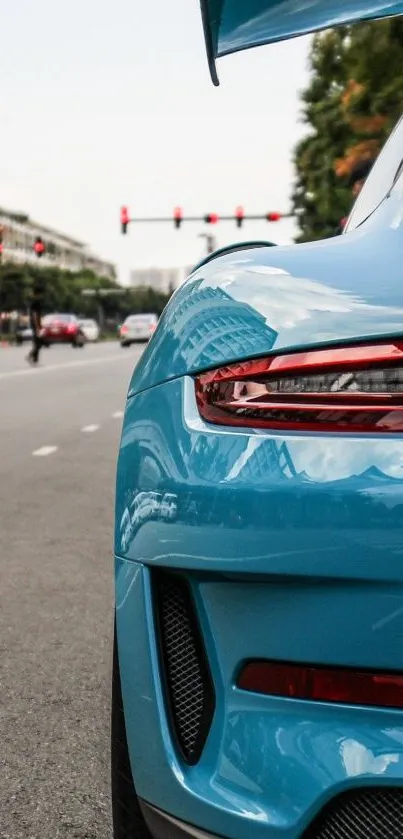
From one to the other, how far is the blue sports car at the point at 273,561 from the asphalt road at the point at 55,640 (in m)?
0.94

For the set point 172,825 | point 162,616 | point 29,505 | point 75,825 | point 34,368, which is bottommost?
point 34,368

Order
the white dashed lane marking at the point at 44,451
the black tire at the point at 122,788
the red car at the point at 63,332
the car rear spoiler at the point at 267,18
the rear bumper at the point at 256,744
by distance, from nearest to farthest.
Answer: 1. the rear bumper at the point at 256,744
2. the black tire at the point at 122,788
3. the car rear spoiler at the point at 267,18
4. the white dashed lane marking at the point at 44,451
5. the red car at the point at 63,332

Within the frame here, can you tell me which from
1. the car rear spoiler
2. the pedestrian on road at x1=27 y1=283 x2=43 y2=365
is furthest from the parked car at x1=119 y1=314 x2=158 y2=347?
the car rear spoiler

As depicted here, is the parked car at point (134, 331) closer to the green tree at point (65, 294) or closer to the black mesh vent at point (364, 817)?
the green tree at point (65, 294)

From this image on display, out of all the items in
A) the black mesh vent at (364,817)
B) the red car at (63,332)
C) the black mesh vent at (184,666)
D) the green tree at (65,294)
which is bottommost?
the green tree at (65,294)

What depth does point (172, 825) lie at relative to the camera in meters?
2.04

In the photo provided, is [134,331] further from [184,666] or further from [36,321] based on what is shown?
[184,666]

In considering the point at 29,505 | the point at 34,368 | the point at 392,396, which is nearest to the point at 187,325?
the point at 392,396

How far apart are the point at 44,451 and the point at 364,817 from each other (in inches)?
369

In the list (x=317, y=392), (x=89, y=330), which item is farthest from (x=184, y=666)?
(x=89, y=330)

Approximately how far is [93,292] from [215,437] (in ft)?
528

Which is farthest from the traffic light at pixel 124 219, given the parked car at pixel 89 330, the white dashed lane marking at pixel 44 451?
the white dashed lane marking at pixel 44 451

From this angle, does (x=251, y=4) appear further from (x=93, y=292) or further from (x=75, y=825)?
(x=93, y=292)

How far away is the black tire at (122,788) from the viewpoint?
2238 millimetres
